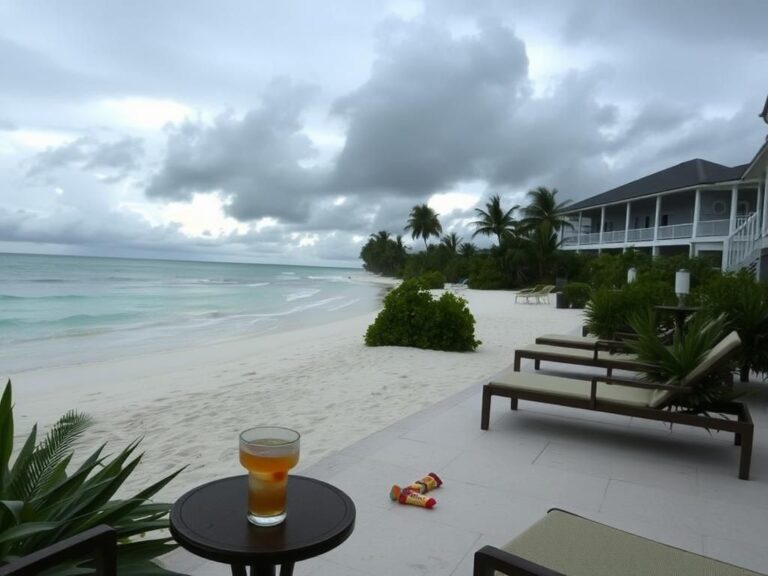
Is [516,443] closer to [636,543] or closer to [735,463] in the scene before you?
[735,463]

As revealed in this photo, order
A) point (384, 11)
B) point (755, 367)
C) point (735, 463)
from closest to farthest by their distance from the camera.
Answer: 1. point (735, 463)
2. point (755, 367)
3. point (384, 11)

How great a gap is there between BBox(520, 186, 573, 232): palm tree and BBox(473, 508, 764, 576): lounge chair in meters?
37.8

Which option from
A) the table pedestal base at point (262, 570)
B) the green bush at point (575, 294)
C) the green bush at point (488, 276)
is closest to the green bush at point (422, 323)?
the table pedestal base at point (262, 570)

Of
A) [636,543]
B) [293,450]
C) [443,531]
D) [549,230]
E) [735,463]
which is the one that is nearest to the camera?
[293,450]

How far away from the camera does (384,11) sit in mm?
10297

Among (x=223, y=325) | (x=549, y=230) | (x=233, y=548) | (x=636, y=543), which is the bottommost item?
(x=223, y=325)

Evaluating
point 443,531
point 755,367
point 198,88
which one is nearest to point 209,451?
point 443,531

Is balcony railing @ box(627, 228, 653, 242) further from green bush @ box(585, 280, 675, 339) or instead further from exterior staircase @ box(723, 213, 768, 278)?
green bush @ box(585, 280, 675, 339)

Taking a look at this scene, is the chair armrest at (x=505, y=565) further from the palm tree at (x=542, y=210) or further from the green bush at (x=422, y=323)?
the palm tree at (x=542, y=210)

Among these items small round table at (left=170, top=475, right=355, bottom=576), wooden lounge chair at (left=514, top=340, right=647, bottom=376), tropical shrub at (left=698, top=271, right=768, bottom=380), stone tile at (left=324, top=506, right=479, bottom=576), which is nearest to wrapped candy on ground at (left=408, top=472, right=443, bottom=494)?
stone tile at (left=324, top=506, right=479, bottom=576)

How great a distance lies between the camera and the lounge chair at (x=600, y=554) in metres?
1.92

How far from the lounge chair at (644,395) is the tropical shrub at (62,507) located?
341 centimetres

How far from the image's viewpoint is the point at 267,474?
154 cm

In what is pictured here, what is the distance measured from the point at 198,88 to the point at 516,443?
534 inches
